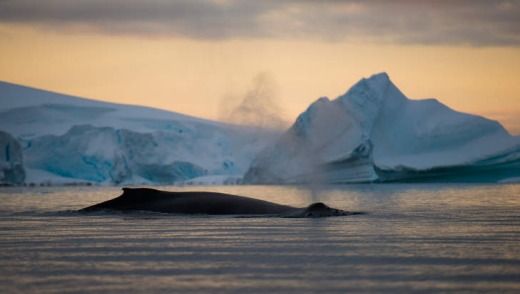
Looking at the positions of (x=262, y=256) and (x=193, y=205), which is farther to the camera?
(x=193, y=205)

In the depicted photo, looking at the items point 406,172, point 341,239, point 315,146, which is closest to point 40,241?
point 341,239

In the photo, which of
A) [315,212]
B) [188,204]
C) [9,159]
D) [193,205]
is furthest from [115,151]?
[315,212]

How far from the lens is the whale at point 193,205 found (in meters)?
18.9

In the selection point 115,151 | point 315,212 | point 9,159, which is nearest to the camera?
point 315,212

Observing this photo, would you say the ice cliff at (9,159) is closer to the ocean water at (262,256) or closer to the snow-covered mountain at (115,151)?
the snow-covered mountain at (115,151)

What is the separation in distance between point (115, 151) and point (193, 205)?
53025 millimetres

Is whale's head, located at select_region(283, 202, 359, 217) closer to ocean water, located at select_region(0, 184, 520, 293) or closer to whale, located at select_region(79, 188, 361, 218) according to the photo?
whale, located at select_region(79, 188, 361, 218)

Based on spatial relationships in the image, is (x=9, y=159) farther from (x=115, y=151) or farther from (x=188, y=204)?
(x=188, y=204)

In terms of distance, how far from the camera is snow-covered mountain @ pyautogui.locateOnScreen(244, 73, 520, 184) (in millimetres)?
54875

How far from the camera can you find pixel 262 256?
32.2 feet

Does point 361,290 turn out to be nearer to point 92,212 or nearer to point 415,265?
point 415,265

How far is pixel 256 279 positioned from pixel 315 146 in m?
46.1

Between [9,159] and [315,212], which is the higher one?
[9,159]

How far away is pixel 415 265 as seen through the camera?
8.79 m
